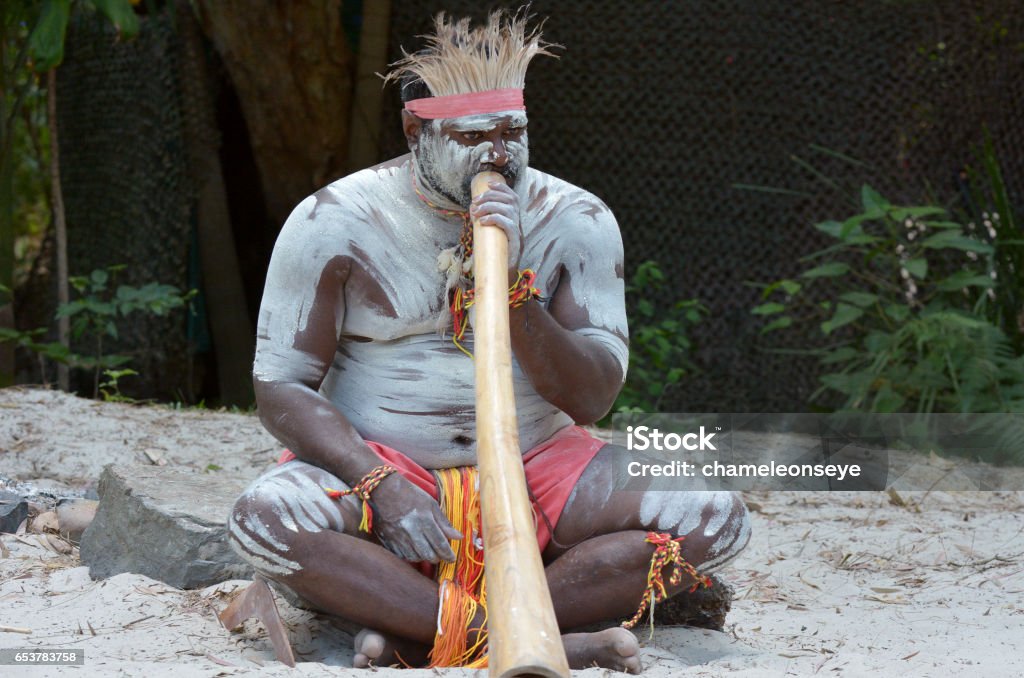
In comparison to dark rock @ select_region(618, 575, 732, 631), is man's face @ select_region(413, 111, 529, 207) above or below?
above

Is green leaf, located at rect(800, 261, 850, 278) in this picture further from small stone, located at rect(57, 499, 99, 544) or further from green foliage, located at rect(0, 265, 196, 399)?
small stone, located at rect(57, 499, 99, 544)

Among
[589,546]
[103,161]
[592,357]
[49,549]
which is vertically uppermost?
[103,161]

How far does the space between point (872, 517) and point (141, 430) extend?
8.64ft

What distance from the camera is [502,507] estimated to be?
7.52 feet

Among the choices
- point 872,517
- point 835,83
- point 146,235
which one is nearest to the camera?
point 872,517

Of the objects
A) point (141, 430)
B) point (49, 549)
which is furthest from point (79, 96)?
point (49, 549)

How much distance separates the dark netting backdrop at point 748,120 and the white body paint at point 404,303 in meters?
3.01

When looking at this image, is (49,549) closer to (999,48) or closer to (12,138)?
(12,138)

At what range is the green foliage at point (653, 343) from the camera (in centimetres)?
564

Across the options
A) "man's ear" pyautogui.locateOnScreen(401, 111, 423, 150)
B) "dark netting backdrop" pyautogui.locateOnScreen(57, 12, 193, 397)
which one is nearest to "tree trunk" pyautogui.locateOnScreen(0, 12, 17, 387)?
"dark netting backdrop" pyautogui.locateOnScreen(57, 12, 193, 397)

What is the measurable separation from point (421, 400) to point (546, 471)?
0.32 m

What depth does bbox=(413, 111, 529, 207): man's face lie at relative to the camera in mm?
2670

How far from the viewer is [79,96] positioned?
630 cm

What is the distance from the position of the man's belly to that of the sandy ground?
464 mm
